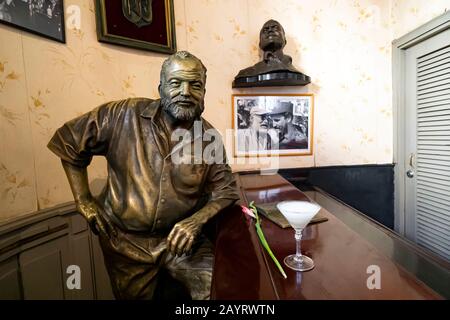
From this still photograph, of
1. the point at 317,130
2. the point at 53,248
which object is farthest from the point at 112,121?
the point at 317,130

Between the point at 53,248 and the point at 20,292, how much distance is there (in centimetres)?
22

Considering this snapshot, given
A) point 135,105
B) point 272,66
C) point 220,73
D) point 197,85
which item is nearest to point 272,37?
point 272,66

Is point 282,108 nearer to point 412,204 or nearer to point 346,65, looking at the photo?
point 346,65

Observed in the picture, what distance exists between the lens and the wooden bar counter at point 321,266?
534 mm

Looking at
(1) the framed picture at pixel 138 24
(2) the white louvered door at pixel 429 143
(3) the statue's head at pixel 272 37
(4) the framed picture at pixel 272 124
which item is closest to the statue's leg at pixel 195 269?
(4) the framed picture at pixel 272 124

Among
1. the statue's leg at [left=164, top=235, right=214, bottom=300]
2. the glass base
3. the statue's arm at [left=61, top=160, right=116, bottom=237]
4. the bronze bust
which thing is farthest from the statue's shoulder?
the bronze bust

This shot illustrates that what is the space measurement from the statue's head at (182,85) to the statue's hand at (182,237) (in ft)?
1.33

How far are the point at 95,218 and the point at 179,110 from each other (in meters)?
0.50

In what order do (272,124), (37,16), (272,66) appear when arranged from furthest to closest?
(272,124)
(272,66)
(37,16)

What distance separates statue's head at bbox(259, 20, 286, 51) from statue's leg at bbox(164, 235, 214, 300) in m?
1.50

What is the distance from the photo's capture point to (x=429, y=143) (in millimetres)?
1826

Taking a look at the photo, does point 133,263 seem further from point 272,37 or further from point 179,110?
point 272,37

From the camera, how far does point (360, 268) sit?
610mm

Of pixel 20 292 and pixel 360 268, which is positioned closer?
pixel 360 268
